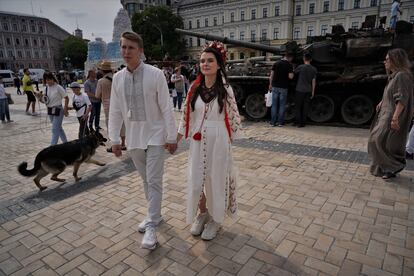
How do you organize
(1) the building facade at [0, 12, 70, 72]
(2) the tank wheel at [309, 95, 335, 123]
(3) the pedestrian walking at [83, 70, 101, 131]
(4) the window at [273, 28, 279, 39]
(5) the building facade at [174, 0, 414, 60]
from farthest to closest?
(1) the building facade at [0, 12, 70, 72] → (4) the window at [273, 28, 279, 39] → (5) the building facade at [174, 0, 414, 60] → (2) the tank wheel at [309, 95, 335, 123] → (3) the pedestrian walking at [83, 70, 101, 131]

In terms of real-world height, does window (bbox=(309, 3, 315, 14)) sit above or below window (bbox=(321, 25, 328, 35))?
above

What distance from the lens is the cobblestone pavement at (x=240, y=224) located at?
262 cm

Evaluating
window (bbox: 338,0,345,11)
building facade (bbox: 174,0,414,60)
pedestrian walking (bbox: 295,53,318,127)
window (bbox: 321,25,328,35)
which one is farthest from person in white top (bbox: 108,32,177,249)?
window (bbox: 321,25,328,35)

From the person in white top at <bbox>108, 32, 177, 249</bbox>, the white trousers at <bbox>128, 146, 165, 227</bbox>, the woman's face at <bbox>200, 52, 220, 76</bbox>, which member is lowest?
the white trousers at <bbox>128, 146, 165, 227</bbox>

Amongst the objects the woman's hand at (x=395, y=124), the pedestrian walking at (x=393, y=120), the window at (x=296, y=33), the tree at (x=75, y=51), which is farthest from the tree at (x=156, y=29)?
the woman's hand at (x=395, y=124)

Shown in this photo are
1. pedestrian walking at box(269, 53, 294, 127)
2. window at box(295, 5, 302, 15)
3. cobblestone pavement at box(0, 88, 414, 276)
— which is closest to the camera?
cobblestone pavement at box(0, 88, 414, 276)

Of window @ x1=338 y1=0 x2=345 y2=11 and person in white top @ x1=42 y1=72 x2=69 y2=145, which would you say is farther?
window @ x1=338 y1=0 x2=345 y2=11

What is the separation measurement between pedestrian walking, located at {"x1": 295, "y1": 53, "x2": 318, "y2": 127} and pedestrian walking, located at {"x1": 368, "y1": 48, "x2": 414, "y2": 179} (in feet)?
11.5

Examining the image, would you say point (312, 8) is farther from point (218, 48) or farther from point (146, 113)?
point (146, 113)

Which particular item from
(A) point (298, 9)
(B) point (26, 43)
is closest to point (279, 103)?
(A) point (298, 9)

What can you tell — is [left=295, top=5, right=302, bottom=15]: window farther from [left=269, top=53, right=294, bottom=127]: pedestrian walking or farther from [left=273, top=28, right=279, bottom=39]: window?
[left=269, top=53, right=294, bottom=127]: pedestrian walking

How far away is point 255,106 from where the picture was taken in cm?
972

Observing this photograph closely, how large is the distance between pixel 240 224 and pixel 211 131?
1242 millimetres

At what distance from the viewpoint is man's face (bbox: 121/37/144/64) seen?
267 centimetres
